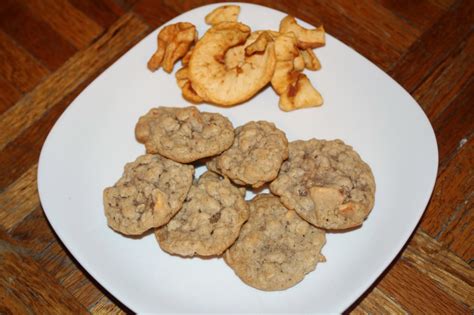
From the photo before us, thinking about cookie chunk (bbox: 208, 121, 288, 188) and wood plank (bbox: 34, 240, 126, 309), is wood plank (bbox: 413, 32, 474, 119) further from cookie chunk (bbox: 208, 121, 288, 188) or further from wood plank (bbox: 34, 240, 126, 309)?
wood plank (bbox: 34, 240, 126, 309)

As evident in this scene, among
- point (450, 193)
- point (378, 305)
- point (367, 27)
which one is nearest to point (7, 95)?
point (367, 27)

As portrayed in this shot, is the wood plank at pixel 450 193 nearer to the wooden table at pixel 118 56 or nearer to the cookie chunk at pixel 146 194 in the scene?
the wooden table at pixel 118 56

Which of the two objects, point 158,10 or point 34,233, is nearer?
point 34,233

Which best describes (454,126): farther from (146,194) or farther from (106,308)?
(106,308)

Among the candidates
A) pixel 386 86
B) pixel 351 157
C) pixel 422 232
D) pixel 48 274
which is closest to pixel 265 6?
pixel 386 86

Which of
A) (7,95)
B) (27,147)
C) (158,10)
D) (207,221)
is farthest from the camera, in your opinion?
(158,10)

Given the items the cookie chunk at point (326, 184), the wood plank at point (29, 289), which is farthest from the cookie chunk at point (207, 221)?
the wood plank at point (29, 289)

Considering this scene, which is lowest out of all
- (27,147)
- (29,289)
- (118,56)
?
(29,289)

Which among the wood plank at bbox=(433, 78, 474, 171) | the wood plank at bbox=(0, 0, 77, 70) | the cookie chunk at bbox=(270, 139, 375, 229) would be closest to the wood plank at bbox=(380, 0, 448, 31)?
the wood plank at bbox=(433, 78, 474, 171)

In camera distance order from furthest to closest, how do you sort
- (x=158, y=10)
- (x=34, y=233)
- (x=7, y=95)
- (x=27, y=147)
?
(x=158, y=10)
(x=7, y=95)
(x=27, y=147)
(x=34, y=233)
